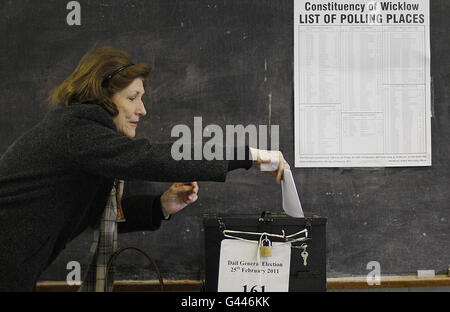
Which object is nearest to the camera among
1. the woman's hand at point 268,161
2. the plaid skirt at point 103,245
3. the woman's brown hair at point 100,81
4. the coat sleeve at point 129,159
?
the coat sleeve at point 129,159

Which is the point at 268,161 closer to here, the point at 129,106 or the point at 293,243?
the point at 293,243

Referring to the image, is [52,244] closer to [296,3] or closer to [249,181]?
[249,181]

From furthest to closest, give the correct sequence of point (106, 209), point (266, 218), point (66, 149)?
point (106, 209)
point (266, 218)
point (66, 149)

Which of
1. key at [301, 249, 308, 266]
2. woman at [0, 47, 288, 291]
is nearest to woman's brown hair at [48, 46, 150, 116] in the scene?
woman at [0, 47, 288, 291]

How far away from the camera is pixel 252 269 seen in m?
1.29

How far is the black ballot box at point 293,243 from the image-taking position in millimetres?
1300

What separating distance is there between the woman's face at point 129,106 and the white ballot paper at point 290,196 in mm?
559

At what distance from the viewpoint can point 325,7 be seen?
1.63 m

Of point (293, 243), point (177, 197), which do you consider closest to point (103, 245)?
point (177, 197)

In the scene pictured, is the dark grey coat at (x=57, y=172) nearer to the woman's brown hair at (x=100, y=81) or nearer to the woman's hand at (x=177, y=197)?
the woman's brown hair at (x=100, y=81)

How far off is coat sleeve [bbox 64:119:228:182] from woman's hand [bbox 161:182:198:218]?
0.36 metres

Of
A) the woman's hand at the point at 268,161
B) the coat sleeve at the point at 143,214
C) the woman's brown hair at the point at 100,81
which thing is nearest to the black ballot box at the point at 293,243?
the woman's hand at the point at 268,161
